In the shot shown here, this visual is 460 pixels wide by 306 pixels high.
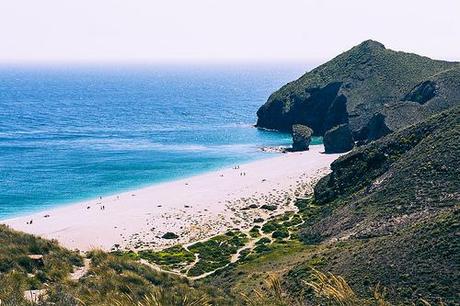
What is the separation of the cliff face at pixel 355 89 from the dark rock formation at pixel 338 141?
8.25m

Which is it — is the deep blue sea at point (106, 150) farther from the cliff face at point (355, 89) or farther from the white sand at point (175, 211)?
the cliff face at point (355, 89)

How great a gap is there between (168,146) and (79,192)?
42.7 meters

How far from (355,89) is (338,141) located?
123 feet

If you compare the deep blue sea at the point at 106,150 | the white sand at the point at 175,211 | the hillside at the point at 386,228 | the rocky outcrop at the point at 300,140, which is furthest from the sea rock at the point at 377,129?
the hillside at the point at 386,228

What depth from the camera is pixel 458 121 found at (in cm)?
6388

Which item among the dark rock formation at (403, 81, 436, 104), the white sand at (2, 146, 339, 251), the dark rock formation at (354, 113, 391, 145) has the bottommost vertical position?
the white sand at (2, 146, 339, 251)

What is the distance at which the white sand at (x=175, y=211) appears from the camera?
63.6 meters

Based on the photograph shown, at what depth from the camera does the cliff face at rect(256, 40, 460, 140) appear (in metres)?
134

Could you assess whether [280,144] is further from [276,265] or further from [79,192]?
[276,265]

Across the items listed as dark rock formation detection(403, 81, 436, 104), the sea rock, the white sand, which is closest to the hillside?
the white sand

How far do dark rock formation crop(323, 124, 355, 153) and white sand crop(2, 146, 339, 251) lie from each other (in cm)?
1710

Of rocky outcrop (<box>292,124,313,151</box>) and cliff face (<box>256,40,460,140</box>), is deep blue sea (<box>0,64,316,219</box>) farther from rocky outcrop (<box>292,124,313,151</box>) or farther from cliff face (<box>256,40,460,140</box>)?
cliff face (<box>256,40,460,140</box>)

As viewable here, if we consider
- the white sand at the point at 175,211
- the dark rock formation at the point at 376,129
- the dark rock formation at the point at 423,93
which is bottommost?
the white sand at the point at 175,211

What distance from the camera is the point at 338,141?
11625 cm
